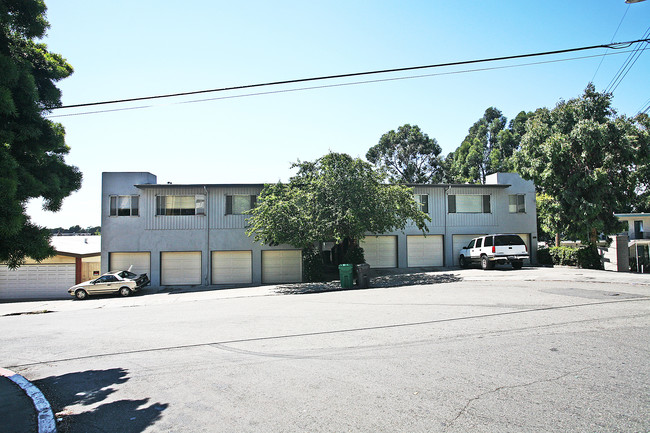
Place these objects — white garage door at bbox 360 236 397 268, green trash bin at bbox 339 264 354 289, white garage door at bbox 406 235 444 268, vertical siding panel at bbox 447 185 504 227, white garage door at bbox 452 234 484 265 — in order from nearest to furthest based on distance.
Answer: green trash bin at bbox 339 264 354 289 < white garage door at bbox 360 236 397 268 < white garage door at bbox 406 235 444 268 < white garage door at bbox 452 234 484 265 < vertical siding panel at bbox 447 185 504 227

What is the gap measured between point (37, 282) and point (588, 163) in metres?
32.0

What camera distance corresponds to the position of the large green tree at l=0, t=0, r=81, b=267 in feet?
19.5

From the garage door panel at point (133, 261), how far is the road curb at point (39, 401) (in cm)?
1814

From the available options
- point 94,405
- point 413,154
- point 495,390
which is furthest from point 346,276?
point 413,154

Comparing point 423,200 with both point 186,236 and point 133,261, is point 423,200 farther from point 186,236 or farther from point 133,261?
point 133,261

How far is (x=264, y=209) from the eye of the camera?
66.9ft

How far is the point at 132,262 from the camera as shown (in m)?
24.8

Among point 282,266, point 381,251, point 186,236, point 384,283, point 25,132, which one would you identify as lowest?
point 384,283

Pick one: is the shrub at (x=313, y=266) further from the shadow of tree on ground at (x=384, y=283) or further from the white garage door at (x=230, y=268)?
the white garage door at (x=230, y=268)

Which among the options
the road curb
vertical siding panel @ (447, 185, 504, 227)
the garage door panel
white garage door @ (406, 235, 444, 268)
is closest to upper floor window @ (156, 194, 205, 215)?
the garage door panel

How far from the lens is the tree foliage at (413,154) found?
51375 millimetres

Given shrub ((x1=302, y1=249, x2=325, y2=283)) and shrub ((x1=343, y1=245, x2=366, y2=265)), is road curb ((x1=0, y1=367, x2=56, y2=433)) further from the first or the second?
shrub ((x1=302, y1=249, x2=325, y2=283))

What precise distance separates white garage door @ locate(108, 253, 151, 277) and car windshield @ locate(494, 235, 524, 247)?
20.2m

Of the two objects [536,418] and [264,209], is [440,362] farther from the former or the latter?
[264,209]
